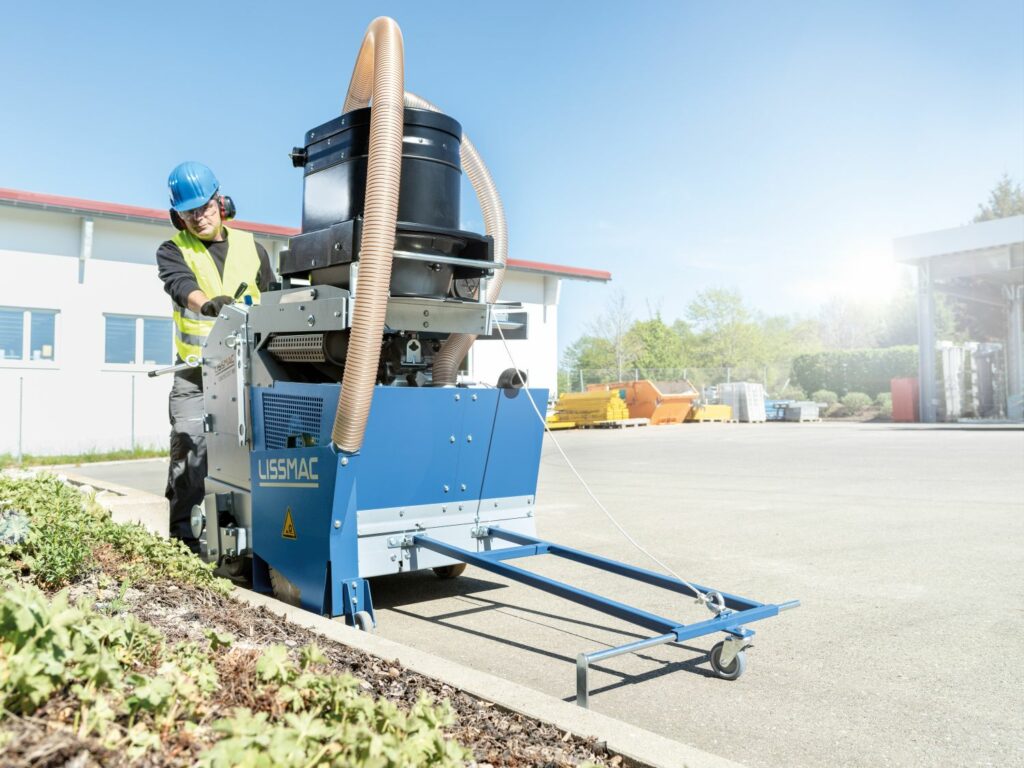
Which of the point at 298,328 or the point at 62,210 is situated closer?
the point at 298,328

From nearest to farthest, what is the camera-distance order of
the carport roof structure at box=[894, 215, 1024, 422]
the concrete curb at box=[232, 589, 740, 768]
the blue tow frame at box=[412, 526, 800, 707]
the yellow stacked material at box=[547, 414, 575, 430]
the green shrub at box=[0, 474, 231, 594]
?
1. the concrete curb at box=[232, 589, 740, 768]
2. the blue tow frame at box=[412, 526, 800, 707]
3. the green shrub at box=[0, 474, 231, 594]
4. the carport roof structure at box=[894, 215, 1024, 422]
5. the yellow stacked material at box=[547, 414, 575, 430]

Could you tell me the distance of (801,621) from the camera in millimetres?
4012

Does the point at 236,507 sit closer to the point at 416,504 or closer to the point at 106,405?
the point at 416,504

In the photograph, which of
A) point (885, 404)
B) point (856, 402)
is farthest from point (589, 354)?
point (885, 404)

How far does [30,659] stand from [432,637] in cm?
235

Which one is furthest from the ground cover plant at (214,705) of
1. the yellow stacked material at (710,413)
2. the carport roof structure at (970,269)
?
the yellow stacked material at (710,413)

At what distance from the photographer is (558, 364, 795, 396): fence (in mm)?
38219

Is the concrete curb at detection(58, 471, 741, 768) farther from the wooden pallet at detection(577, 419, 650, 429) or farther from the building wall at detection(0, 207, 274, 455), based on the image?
the wooden pallet at detection(577, 419, 650, 429)

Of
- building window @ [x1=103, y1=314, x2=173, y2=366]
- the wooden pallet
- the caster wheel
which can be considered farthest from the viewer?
the wooden pallet

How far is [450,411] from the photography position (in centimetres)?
408

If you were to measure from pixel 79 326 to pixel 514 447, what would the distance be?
50.2ft

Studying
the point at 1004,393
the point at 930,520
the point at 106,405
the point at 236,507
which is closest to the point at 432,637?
the point at 236,507

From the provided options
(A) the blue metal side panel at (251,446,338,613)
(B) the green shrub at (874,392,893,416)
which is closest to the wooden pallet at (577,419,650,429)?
(B) the green shrub at (874,392,893,416)

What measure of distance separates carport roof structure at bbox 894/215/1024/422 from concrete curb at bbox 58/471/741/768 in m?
25.6
